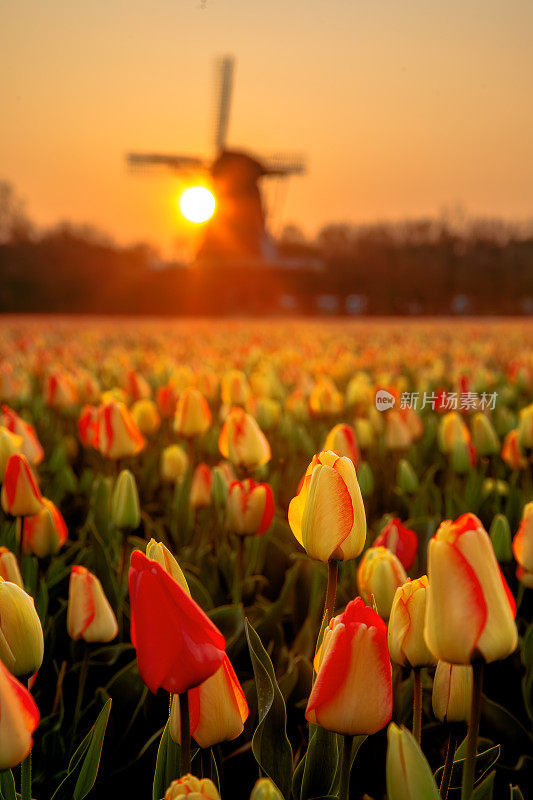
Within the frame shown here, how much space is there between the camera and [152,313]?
114 feet

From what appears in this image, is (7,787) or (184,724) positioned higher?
(184,724)

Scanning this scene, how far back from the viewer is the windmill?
30734 mm

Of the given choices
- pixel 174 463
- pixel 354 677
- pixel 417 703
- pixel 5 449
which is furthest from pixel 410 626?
pixel 174 463

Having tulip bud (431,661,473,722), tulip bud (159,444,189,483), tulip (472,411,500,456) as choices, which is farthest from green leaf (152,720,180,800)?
tulip (472,411,500,456)

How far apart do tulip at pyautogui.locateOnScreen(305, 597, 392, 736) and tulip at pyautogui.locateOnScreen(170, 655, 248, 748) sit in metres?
0.09

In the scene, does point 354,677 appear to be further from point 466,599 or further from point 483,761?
point 483,761

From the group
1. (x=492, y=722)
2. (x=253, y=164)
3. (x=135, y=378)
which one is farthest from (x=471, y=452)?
(x=253, y=164)

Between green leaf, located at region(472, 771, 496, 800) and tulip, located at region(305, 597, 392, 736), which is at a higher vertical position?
tulip, located at region(305, 597, 392, 736)

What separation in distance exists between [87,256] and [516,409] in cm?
3499

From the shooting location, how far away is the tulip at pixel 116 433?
222 centimetres

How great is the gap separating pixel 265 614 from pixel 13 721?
107 centimetres

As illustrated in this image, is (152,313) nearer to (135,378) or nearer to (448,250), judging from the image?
(448,250)

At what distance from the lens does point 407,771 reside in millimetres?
679

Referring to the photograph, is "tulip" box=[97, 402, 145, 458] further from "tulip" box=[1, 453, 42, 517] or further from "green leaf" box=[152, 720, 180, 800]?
"green leaf" box=[152, 720, 180, 800]
